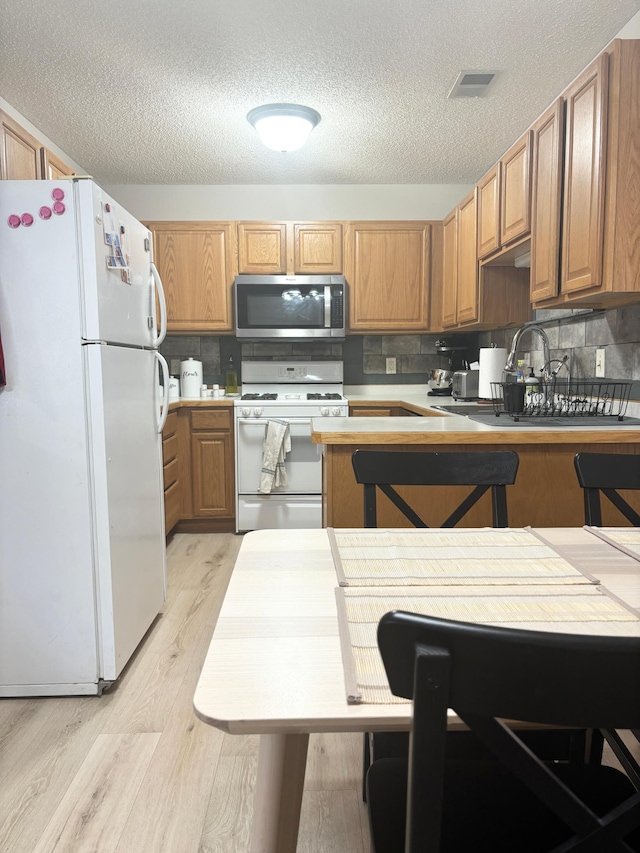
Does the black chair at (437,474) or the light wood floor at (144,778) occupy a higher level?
the black chair at (437,474)

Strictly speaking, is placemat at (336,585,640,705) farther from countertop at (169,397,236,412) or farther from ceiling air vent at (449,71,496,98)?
countertop at (169,397,236,412)

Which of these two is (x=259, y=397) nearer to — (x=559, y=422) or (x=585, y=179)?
(x=559, y=422)

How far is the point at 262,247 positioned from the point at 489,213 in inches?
Answer: 65.7

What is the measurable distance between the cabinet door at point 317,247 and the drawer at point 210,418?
115cm

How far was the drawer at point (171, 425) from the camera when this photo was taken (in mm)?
3683

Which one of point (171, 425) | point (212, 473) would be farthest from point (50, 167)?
point (212, 473)

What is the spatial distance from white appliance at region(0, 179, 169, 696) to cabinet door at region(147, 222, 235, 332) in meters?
2.09

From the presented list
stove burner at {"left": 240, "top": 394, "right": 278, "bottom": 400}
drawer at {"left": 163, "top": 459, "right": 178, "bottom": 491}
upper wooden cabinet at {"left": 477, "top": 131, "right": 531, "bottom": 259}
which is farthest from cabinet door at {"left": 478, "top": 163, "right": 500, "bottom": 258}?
drawer at {"left": 163, "top": 459, "right": 178, "bottom": 491}

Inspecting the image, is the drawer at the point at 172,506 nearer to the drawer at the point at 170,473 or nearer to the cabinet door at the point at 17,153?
the drawer at the point at 170,473

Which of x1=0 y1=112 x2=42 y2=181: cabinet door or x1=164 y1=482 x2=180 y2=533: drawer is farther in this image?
x1=164 y1=482 x2=180 y2=533: drawer

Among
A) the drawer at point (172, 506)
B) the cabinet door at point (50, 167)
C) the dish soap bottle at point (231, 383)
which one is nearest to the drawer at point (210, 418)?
the drawer at point (172, 506)

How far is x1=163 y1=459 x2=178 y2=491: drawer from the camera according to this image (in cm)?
364

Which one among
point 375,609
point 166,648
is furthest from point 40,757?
point 375,609

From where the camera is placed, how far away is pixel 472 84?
2.86 metres
